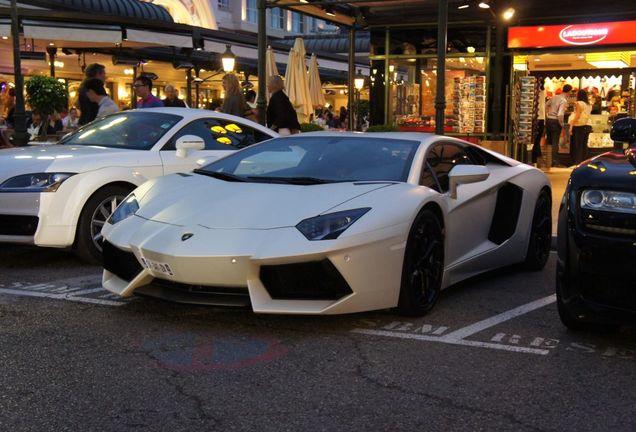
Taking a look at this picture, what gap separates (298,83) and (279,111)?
469 cm

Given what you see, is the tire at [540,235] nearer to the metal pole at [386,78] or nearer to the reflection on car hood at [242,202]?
the reflection on car hood at [242,202]

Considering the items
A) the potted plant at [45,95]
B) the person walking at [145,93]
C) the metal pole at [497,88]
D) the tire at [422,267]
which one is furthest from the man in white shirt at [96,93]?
the metal pole at [497,88]

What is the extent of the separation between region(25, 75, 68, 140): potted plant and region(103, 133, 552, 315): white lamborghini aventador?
7.17 metres

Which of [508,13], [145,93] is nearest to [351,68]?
[508,13]

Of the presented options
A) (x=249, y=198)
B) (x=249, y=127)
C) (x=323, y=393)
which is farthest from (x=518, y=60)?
(x=323, y=393)

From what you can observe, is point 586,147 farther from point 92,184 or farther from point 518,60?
point 92,184

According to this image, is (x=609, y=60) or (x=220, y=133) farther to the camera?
(x=609, y=60)

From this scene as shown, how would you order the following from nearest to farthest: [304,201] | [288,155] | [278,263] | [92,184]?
1. [278,263]
2. [304,201]
3. [288,155]
4. [92,184]

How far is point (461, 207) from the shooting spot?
17.0 feet

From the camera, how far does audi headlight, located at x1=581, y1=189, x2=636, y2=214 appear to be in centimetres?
357

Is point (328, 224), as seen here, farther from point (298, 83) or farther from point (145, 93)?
point (298, 83)

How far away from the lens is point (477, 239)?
545 cm

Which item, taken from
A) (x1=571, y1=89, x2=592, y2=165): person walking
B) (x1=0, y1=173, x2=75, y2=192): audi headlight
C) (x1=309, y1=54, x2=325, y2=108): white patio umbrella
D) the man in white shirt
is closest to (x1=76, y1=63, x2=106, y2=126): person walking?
the man in white shirt

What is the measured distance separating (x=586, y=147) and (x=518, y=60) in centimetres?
269
